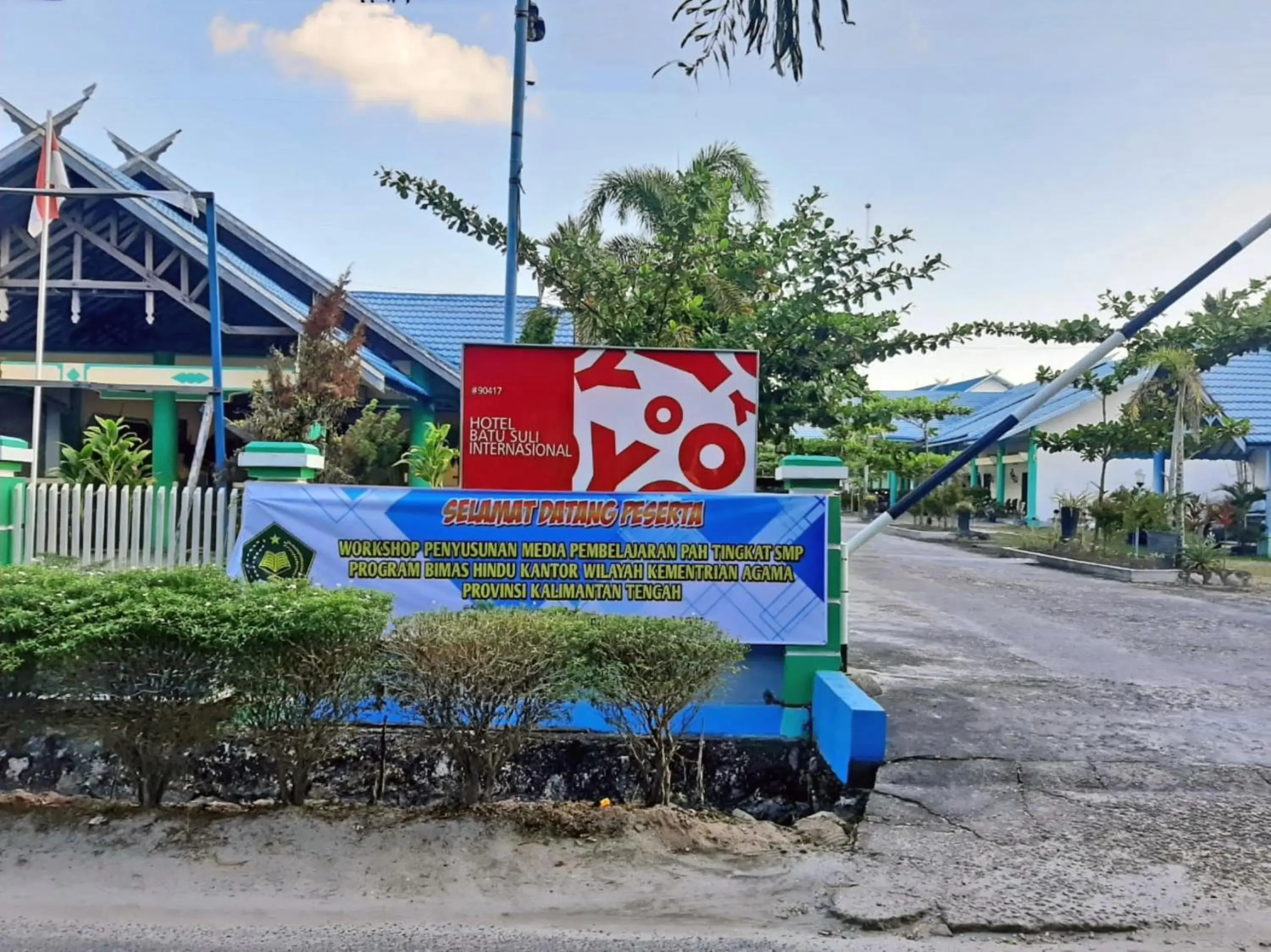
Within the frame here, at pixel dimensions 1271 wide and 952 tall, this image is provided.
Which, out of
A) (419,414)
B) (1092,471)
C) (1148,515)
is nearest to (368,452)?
(419,414)

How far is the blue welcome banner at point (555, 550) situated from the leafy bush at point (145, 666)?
1420mm

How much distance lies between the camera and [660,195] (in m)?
18.8

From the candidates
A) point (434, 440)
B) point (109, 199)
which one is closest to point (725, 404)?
point (434, 440)

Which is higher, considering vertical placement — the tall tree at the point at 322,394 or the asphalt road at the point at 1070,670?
the tall tree at the point at 322,394

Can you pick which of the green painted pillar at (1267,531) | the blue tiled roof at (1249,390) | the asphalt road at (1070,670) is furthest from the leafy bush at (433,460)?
the blue tiled roof at (1249,390)

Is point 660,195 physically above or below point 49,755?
above

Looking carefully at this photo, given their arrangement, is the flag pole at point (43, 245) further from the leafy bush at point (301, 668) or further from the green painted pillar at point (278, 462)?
the leafy bush at point (301, 668)

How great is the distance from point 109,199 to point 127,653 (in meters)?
12.7

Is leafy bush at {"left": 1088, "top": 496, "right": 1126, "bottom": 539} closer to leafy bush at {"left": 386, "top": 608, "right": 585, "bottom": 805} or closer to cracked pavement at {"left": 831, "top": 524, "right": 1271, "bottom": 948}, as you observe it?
cracked pavement at {"left": 831, "top": 524, "right": 1271, "bottom": 948}

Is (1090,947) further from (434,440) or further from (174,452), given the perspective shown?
(174,452)

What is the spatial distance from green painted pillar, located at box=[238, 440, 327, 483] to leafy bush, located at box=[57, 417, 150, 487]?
12.1ft

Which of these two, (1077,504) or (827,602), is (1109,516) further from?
(827,602)

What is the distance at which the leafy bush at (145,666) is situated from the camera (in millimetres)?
4570

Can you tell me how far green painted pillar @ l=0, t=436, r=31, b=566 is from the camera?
25.5 ft
